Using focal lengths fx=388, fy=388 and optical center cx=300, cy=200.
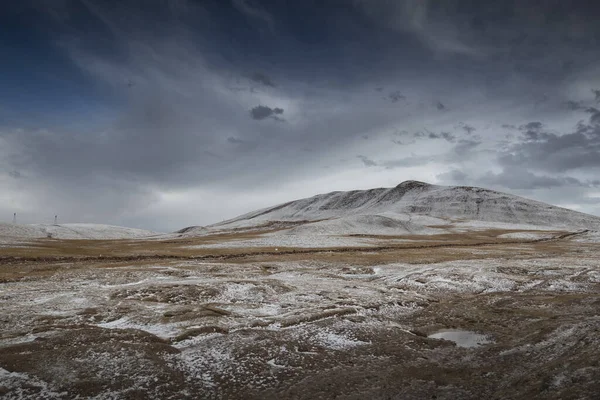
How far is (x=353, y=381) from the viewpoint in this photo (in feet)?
42.0

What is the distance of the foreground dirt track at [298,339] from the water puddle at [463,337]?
21.6 inches

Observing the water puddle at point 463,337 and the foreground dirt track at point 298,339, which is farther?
the water puddle at point 463,337

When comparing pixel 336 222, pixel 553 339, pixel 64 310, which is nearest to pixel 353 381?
pixel 553 339

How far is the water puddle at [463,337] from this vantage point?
17.0m

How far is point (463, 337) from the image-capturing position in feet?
59.2

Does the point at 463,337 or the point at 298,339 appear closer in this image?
the point at 298,339

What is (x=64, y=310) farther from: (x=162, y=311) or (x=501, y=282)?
(x=501, y=282)

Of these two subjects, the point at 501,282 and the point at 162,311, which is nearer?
the point at 162,311

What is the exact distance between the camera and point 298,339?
57.5 ft

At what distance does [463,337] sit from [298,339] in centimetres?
769

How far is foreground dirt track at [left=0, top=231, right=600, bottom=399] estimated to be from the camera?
12.2 meters

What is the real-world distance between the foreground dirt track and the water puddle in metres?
0.55

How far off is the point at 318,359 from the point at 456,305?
13.6 m

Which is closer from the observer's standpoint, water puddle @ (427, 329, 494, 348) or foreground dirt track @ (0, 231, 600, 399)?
foreground dirt track @ (0, 231, 600, 399)
